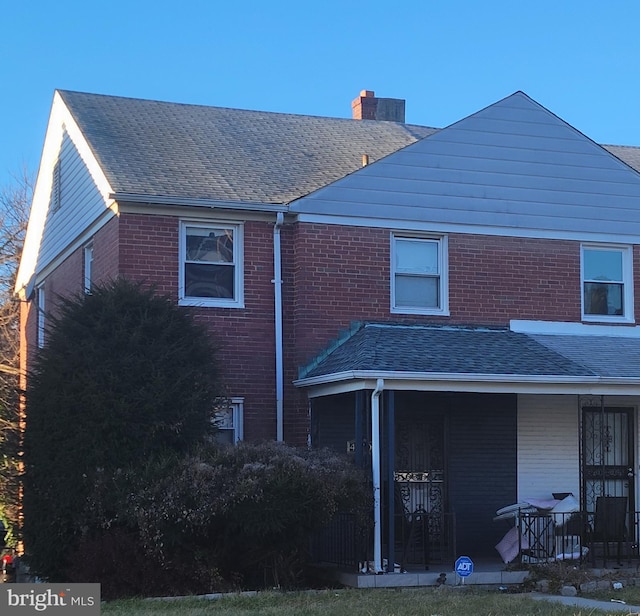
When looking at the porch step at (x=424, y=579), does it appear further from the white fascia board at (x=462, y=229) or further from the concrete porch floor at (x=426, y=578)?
the white fascia board at (x=462, y=229)

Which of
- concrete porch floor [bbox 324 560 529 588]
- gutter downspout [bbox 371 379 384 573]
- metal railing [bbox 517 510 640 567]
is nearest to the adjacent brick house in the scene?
metal railing [bbox 517 510 640 567]

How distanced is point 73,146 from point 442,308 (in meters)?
7.18

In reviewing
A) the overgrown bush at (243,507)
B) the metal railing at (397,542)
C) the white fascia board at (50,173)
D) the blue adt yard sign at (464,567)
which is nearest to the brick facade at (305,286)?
the white fascia board at (50,173)

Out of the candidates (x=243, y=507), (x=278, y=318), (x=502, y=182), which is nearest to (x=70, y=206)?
(x=278, y=318)

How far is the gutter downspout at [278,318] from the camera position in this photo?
17.1m

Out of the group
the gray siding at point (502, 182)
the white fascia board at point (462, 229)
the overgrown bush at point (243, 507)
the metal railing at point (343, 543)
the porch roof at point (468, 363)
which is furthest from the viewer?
the gray siding at point (502, 182)

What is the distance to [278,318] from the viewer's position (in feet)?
57.1

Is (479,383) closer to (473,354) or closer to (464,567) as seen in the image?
(473,354)

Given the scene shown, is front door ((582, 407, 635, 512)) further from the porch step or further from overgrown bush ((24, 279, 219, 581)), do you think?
overgrown bush ((24, 279, 219, 581))

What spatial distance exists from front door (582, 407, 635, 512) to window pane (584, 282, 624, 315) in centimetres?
175

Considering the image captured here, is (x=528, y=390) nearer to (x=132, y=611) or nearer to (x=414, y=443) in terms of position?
(x=414, y=443)

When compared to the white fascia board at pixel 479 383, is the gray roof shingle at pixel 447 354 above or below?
above

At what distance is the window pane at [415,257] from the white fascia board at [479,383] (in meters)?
2.72

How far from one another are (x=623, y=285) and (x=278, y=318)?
5.99 metres
